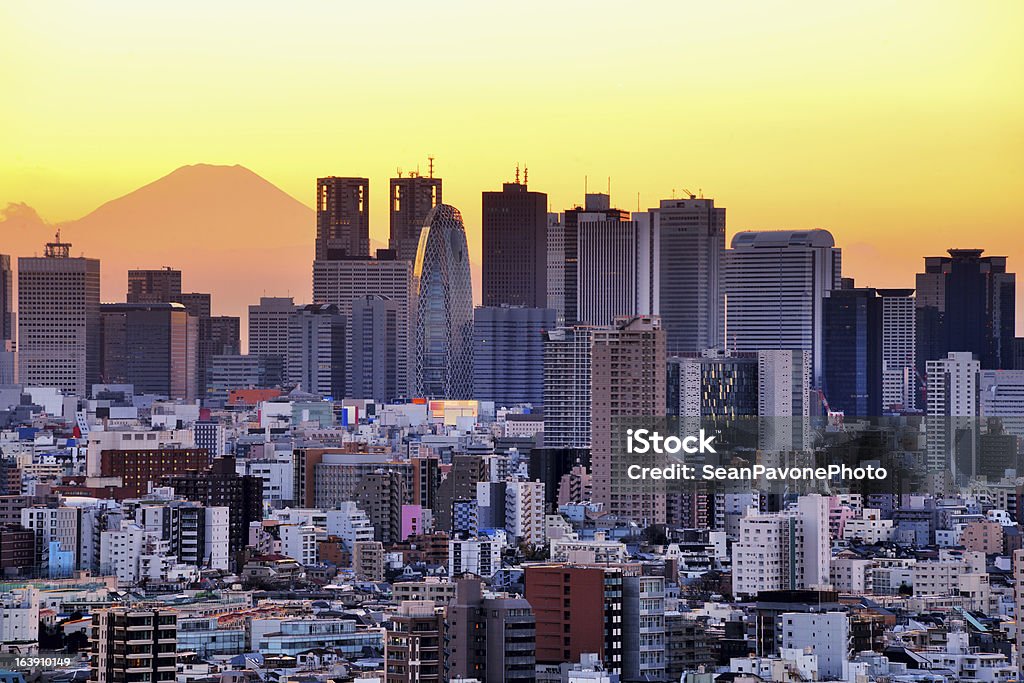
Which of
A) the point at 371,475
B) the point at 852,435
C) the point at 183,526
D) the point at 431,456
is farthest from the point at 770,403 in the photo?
the point at 183,526

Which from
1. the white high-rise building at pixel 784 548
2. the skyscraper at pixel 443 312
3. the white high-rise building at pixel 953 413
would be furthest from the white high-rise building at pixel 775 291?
the white high-rise building at pixel 784 548

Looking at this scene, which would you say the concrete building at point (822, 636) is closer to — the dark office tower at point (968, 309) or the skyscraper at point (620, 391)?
the skyscraper at point (620, 391)

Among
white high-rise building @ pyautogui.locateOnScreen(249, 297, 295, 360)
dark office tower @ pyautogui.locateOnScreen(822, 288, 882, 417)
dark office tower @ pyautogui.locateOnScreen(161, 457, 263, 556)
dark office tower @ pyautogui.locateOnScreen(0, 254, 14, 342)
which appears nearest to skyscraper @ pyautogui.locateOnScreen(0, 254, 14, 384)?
dark office tower @ pyautogui.locateOnScreen(0, 254, 14, 342)

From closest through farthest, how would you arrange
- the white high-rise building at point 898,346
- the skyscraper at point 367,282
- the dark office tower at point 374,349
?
the white high-rise building at point 898,346 → the dark office tower at point 374,349 → the skyscraper at point 367,282

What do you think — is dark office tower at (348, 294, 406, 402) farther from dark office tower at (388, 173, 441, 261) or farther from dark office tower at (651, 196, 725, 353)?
dark office tower at (651, 196, 725, 353)

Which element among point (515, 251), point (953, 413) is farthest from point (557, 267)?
point (953, 413)
